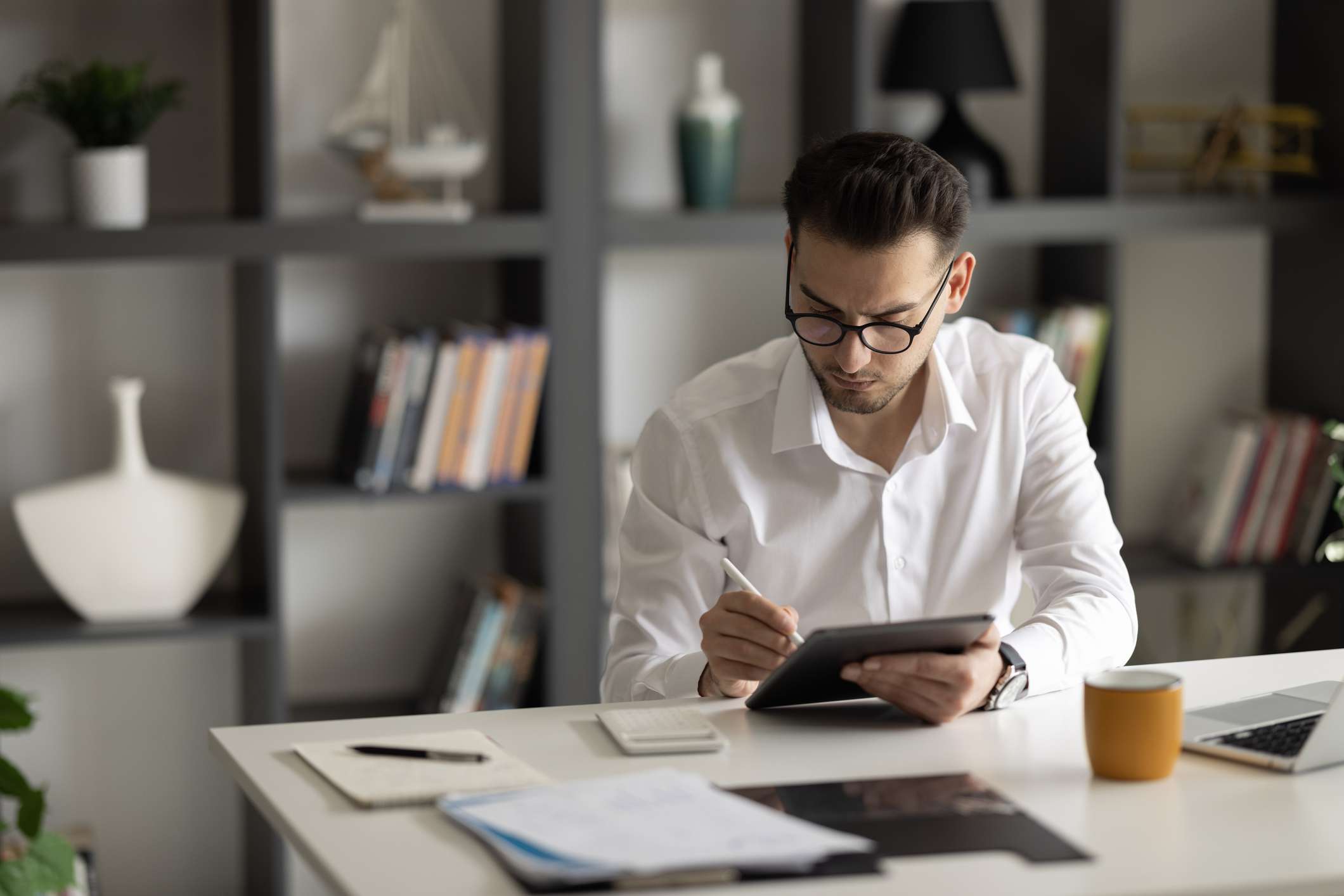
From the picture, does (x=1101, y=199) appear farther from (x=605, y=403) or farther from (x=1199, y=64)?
(x=605, y=403)

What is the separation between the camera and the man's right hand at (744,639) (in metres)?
1.68

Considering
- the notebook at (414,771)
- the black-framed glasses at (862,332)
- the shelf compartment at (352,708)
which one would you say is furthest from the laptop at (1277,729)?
the shelf compartment at (352,708)

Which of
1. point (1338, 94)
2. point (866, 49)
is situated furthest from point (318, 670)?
point (1338, 94)

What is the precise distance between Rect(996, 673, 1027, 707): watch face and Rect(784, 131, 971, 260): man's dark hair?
1.66 ft

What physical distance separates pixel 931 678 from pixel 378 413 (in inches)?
61.0

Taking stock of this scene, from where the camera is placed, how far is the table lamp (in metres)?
3.18

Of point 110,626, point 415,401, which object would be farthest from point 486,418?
point 110,626

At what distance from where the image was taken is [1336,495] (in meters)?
3.33

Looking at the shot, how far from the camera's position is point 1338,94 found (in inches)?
133

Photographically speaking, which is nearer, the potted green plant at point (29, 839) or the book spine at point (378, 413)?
the potted green plant at point (29, 839)

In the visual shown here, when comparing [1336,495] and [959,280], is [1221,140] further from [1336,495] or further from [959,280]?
[959,280]

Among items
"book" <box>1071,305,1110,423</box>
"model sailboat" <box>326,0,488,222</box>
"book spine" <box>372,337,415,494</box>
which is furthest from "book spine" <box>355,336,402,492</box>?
"book" <box>1071,305,1110,423</box>

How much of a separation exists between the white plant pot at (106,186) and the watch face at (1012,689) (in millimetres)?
1727

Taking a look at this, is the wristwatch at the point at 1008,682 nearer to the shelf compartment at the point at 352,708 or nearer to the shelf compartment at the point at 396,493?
the shelf compartment at the point at 396,493
